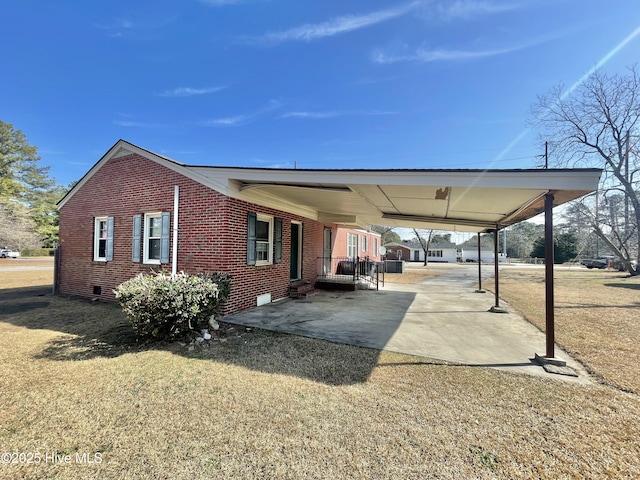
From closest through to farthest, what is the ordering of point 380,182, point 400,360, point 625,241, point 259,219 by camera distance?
point 400,360 → point 380,182 → point 259,219 → point 625,241

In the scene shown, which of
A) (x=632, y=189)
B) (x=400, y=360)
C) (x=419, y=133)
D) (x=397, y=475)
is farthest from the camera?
(x=632, y=189)

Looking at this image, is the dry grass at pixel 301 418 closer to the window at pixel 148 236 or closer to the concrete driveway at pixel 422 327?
the concrete driveway at pixel 422 327

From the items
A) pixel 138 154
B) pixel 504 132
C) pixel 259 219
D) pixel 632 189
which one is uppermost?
pixel 504 132

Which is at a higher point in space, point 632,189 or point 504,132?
point 504,132

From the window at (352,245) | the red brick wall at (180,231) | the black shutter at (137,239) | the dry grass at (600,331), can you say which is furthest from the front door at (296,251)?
the dry grass at (600,331)

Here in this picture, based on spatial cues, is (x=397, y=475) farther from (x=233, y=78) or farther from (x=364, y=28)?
(x=233, y=78)

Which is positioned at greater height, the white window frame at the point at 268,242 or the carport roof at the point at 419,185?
the carport roof at the point at 419,185

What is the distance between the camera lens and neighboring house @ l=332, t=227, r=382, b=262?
1447 centimetres

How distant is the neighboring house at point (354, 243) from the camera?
570 inches

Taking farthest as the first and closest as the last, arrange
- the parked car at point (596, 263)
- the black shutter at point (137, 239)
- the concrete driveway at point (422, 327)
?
the parked car at point (596, 263)
the black shutter at point (137, 239)
the concrete driveway at point (422, 327)

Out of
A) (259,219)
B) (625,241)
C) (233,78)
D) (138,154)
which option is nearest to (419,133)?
(233,78)

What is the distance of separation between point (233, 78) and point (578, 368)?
47.0ft

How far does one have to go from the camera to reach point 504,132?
Answer: 44.2ft

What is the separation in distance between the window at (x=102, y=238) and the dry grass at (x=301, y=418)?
4.81 m
